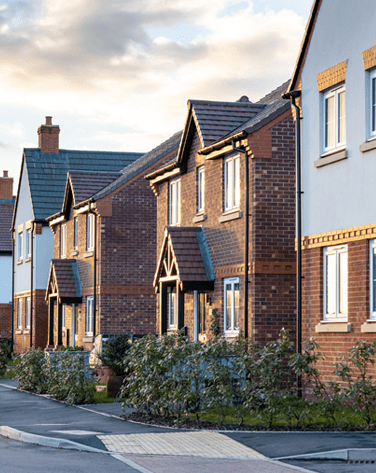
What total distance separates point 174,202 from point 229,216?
487 centimetres

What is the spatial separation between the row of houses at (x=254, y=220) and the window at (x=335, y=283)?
3 centimetres

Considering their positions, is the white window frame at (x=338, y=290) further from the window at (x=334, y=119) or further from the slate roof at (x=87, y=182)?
the slate roof at (x=87, y=182)

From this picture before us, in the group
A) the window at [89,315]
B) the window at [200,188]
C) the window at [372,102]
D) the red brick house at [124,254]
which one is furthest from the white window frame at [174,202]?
the window at [372,102]

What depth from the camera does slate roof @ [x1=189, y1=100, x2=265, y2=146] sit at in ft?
75.1

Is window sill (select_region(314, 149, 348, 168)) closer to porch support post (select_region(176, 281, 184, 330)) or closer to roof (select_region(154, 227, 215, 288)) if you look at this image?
roof (select_region(154, 227, 215, 288))

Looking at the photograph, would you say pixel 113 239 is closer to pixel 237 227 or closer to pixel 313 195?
pixel 237 227

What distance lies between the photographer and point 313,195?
17.9m

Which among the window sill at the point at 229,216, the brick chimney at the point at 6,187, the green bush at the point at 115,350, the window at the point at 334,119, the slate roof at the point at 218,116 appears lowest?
the green bush at the point at 115,350

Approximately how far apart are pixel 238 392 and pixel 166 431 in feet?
5.01

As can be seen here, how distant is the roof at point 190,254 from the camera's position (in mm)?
22484

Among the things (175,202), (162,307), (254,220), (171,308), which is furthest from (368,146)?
(171,308)

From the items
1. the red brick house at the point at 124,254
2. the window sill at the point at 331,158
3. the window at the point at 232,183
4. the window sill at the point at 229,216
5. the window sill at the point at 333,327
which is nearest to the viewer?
the window sill at the point at 333,327

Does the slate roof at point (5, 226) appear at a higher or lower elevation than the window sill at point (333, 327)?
higher

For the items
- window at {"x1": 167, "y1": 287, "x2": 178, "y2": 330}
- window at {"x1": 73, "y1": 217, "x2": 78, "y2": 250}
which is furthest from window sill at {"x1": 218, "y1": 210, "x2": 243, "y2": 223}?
window at {"x1": 73, "y1": 217, "x2": 78, "y2": 250}
